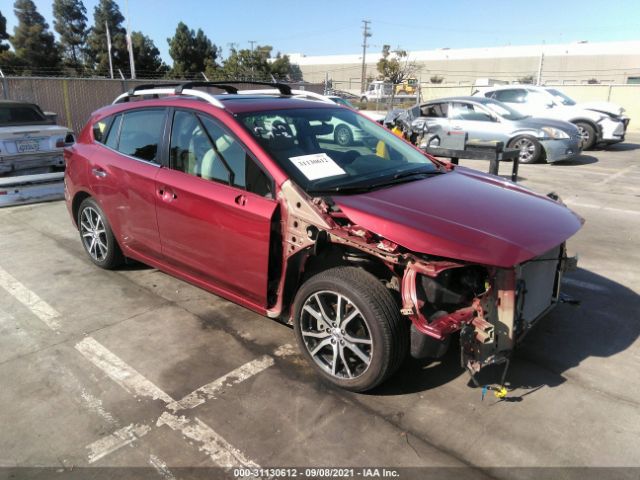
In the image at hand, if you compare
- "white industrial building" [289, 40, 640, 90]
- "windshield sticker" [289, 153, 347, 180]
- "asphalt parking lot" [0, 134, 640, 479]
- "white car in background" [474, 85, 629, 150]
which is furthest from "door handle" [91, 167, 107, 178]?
"white industrial building" [289, 40, 640, 90]

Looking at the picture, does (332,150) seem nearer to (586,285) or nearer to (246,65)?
(586,285)

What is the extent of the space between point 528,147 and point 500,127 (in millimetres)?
837

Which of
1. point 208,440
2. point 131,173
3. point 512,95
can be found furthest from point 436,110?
point 208,440

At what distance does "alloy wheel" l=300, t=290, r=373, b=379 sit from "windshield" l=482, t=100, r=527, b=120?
10.9 m

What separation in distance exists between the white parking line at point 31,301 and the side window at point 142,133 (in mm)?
1507

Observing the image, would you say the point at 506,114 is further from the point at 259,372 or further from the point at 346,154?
the point at 259,372

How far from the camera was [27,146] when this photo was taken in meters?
7.51

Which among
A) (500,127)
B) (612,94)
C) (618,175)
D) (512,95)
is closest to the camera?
(618,175)

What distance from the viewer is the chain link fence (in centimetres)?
1445

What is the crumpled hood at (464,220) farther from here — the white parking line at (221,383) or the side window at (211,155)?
the white parking line at (221,383)

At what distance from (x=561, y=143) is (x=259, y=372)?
428 inches

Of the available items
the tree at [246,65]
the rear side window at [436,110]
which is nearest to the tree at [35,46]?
the tree at [246,65]

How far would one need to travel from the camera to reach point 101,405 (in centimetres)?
294

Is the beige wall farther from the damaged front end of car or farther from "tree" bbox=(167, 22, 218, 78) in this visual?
"tree" bbox=(167, 22, 218, 78)
